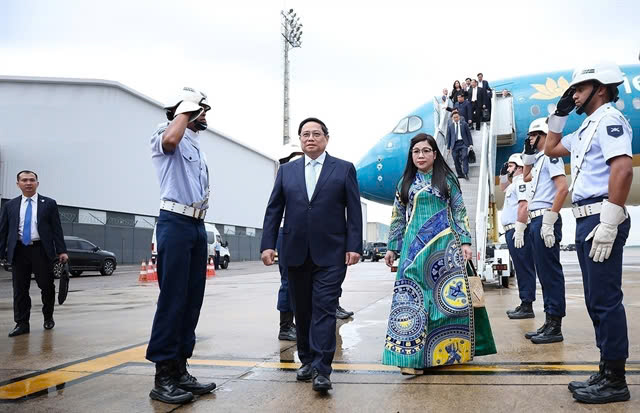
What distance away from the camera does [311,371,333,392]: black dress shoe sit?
10.6 ft

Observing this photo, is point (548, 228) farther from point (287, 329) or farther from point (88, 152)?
point (88, 152)

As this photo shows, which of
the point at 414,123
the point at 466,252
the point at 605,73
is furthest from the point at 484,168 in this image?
the point at 605,73

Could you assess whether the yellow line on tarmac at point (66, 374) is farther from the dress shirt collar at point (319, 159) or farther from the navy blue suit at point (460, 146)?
the navy blue suit at point (460, 146)

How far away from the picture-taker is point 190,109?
3260mm

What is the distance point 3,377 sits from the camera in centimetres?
376

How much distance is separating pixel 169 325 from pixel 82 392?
686 millimetres

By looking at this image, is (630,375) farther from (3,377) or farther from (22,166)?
(22,166)

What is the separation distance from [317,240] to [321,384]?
90 centimetres

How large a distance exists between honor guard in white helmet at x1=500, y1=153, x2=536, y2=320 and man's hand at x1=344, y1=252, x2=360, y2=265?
10.1 ft

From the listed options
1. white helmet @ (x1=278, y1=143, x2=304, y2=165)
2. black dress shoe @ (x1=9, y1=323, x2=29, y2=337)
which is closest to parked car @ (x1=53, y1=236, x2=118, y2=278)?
black dress shoe @ (x1=9, y1=323, x2=29, y2=337)

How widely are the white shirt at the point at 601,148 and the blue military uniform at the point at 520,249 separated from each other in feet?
9.19

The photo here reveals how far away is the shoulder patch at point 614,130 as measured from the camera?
3152 mm

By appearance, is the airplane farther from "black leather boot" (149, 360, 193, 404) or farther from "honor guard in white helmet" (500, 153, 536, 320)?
"black leather boot" (149, 360, 193, 404)

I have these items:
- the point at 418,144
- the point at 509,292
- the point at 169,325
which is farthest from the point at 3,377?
the point at 509,292
